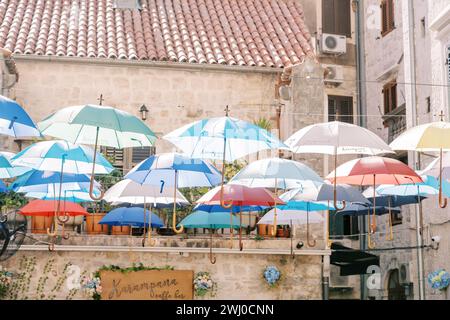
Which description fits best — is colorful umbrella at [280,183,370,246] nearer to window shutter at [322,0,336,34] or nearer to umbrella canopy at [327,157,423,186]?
umbrella canopy at [327,157,423,186]

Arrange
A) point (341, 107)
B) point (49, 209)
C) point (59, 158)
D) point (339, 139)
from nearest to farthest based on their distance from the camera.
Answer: point (339, 139), point (59, 158), point (49, 209), point (341, 107)

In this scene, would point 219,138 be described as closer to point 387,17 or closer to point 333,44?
point 333,44

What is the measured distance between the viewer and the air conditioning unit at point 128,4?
22641 mm

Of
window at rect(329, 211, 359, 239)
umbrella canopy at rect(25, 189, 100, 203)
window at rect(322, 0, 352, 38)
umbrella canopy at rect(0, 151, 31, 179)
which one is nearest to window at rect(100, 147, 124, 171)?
umbrella canopy at rect(25, 189, 100, 203)

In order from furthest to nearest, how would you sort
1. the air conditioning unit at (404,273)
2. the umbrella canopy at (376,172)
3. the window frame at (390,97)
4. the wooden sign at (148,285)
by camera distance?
1. the window frame at (390,97)
2. the air conditioning unit at (404,273)
3. the wooden sign at (148,285)
4. the umbrella canopy at (376,172)

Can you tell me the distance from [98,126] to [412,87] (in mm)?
10566

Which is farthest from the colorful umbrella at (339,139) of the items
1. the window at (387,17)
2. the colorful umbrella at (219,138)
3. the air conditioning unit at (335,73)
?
the window at (387,17)

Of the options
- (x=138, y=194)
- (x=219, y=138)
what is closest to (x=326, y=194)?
(x=219, y=138)

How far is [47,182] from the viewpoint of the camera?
14.4 meters

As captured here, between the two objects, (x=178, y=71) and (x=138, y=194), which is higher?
(x=178, y=71)

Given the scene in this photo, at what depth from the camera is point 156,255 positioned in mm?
17203

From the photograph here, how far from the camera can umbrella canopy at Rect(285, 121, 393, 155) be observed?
1277 cm

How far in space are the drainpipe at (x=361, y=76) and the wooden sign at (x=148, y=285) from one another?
806 cm

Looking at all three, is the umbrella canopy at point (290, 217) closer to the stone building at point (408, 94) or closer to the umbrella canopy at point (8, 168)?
the stone building at point (408, 94)
